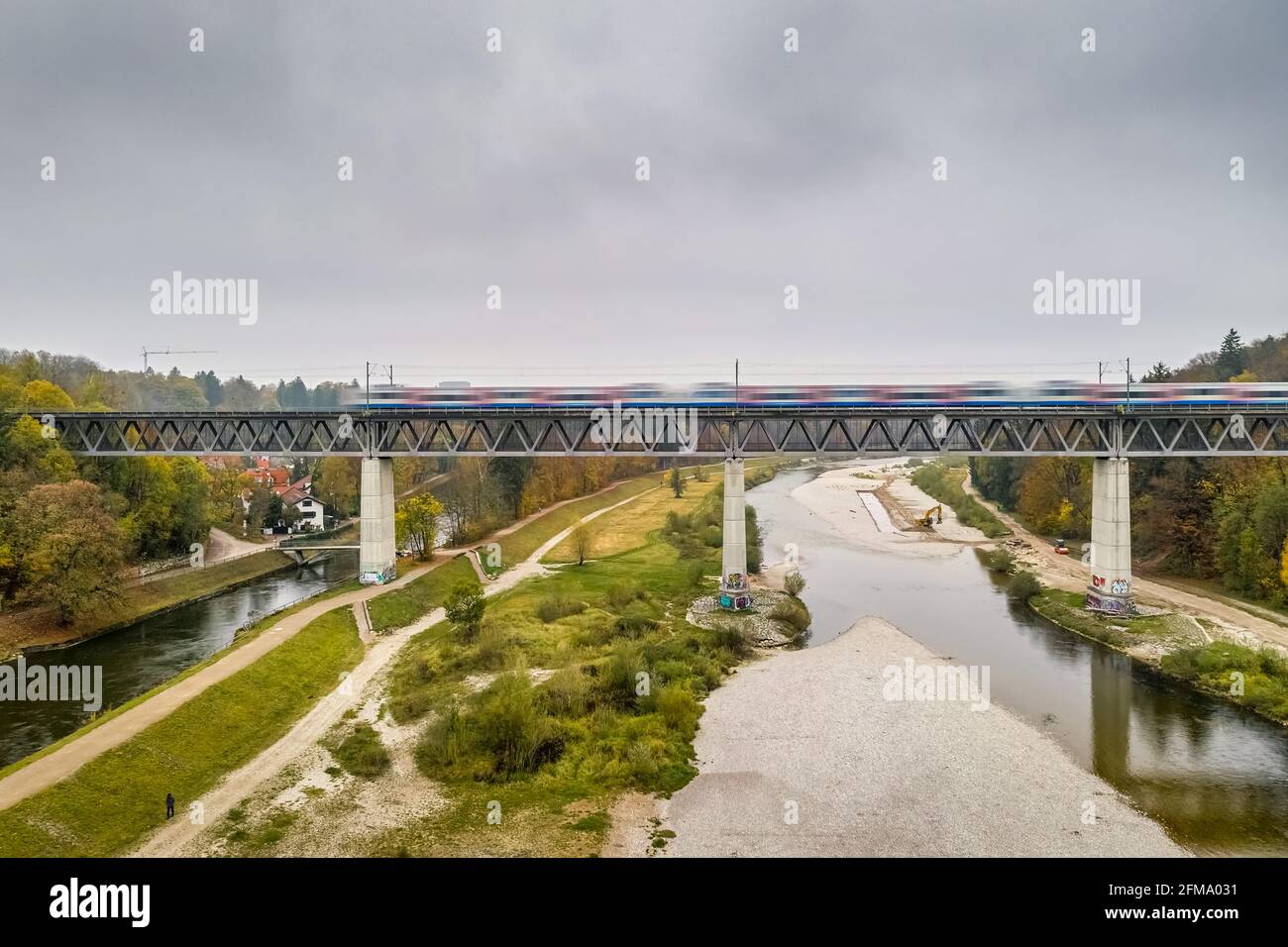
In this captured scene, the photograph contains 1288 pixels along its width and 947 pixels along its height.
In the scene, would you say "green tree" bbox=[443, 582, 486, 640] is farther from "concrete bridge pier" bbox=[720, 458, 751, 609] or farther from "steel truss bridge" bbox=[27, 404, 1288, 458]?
"concrete bridge pier" bbox=[720, 458, 751, 609]

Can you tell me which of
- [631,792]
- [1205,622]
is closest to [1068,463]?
[1205,622]

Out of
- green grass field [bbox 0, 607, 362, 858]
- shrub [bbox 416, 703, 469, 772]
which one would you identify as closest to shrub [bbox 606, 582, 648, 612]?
green grass field [bbox 0, 607, 362, 858]

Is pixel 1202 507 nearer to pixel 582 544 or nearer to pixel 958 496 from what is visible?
pixel 958 496

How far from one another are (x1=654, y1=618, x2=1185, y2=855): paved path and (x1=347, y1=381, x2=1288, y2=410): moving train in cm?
1967

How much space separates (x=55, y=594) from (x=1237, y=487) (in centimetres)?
8100

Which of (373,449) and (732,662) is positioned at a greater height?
(373,449)

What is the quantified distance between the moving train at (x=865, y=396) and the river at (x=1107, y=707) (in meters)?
15.1

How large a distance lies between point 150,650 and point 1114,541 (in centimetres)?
6141

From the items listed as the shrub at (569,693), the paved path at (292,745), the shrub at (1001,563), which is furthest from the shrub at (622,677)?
the shrub at (1001,563)

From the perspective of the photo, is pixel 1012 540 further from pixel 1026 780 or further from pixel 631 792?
pixel 631 792

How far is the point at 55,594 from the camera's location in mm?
40656

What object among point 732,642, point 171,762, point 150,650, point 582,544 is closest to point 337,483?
point 582,544

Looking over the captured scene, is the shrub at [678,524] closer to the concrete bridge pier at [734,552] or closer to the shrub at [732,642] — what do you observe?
the concrete bridge pier at [734,552]
